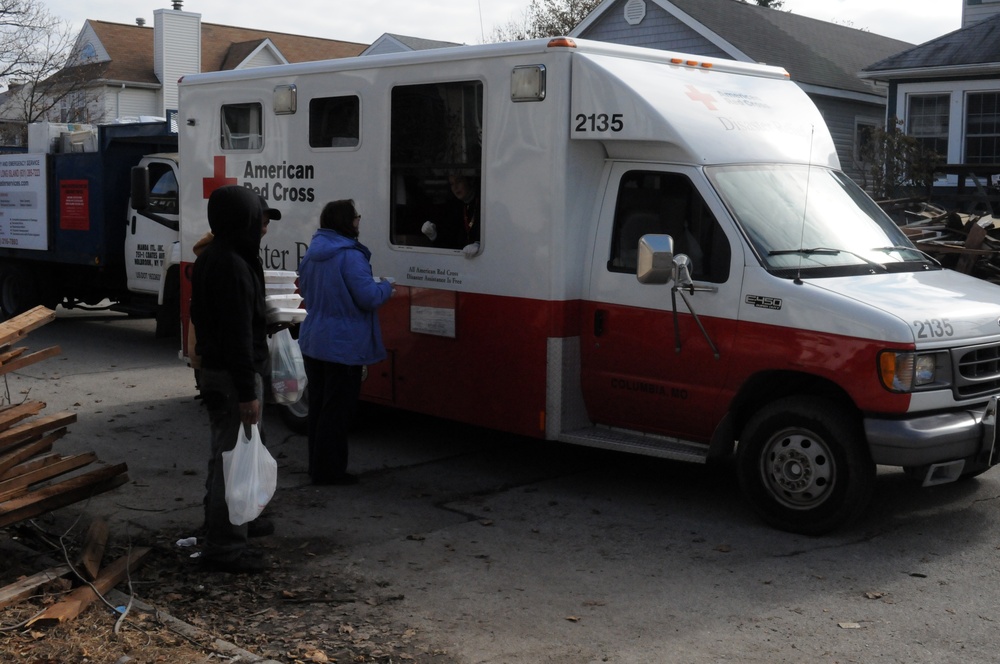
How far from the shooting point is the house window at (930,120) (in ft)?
76.3

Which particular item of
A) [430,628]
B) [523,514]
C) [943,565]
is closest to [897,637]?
[943,565]

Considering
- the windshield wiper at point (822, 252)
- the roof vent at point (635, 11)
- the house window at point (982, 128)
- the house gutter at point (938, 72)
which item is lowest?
the windshield wiper at point (822, 252)

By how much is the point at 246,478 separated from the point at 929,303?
3.80m

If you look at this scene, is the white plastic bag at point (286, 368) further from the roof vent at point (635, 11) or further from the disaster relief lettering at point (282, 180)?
the roof vent at point (635, 11)

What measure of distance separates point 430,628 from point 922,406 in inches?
114

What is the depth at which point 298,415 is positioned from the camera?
9289 mm

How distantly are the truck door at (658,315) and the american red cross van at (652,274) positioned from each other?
14 millimetres

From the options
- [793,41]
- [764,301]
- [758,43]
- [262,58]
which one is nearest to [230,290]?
[764,301]

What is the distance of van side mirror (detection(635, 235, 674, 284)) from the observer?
6504 mm

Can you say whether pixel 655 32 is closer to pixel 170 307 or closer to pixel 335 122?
pixel 170 307

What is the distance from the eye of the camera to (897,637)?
5.16 meters

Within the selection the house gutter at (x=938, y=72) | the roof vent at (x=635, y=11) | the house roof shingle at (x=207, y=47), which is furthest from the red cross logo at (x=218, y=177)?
the house roof shingle at (x=207, y=47)

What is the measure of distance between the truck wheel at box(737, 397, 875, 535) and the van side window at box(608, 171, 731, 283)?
90 cm

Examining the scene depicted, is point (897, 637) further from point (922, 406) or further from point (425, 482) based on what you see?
point (425, 482)
